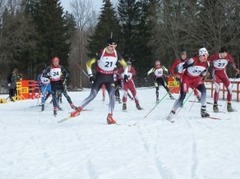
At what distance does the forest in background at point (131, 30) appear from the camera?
4662cm

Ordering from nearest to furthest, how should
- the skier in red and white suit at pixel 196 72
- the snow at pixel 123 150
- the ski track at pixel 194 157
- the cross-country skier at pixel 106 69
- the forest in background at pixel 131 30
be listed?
the ski track at pixel 194 157 → the snow at pixel 123 150 → the cross-country skier at pixel 106 69 → the skier in red and white suit at pixel 196 72 → the forest in background at pixel 131 30

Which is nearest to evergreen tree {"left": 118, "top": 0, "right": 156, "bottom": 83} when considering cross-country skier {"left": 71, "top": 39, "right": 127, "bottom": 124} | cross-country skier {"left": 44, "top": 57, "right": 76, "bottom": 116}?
Answer: cross-country skier {"left": 44, "top": 57, "right": 76, "bottom": 116}

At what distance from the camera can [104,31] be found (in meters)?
62.1

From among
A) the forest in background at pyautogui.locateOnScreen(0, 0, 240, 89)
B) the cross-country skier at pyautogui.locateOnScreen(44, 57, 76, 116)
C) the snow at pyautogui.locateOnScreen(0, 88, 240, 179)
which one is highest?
the forest in background at pyautogui.locateOnScreen(0, 0, 240, 89)

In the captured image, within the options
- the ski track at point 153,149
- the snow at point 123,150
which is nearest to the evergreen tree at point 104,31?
the snow at point 123,150

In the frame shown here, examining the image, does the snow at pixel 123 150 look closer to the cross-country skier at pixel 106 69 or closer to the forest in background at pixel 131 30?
the cross-country skier at pixel 106 69

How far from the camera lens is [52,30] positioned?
5684 cm

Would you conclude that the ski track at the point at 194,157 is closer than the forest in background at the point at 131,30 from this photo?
Yes

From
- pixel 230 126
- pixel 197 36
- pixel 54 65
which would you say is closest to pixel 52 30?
pixel 197 36

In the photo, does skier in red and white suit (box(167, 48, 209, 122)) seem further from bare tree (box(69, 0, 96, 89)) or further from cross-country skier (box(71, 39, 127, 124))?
bare tree (box(69, 0, 96, 89))

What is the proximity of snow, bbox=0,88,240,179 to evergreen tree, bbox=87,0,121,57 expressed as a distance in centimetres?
5113

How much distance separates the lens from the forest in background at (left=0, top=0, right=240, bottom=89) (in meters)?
46.6

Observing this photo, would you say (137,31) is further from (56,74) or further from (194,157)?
(194,157)

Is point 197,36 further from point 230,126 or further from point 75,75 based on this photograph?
point 230,126
